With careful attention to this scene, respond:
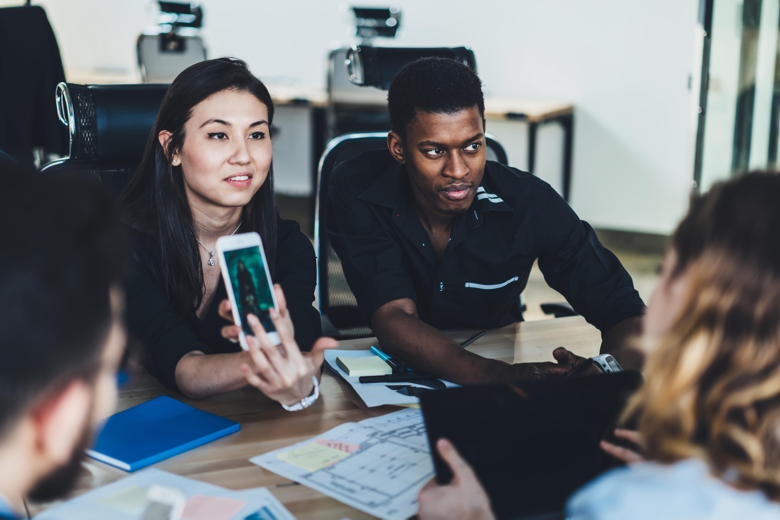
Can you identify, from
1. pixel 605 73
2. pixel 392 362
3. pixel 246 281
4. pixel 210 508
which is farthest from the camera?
pixel 605 73

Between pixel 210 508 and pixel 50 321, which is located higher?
pixel 50 321

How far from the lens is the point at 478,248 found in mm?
1509

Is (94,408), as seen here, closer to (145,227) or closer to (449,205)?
(145,227)

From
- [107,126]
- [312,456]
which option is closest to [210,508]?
[312,456]

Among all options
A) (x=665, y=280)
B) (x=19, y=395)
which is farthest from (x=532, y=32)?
(x=19, y=395)

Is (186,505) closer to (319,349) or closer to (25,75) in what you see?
(319,349)

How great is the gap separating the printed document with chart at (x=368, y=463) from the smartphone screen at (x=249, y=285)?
0.19 metres

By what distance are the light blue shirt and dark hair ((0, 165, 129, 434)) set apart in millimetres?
414

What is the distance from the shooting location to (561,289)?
5.10 feet

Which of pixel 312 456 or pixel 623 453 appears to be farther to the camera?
pixel 312 456

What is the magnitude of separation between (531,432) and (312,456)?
11.5 inches

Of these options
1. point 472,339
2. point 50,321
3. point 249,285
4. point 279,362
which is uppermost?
point 50,321

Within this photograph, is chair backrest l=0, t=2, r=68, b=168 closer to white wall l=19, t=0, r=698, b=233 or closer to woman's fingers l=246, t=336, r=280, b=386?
woman's fingers l=246, t=336, r=280, b=386

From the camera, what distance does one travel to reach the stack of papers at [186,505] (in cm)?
77
